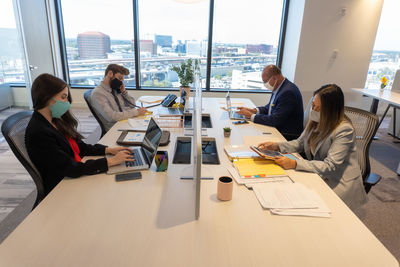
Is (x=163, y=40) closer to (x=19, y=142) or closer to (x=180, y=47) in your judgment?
(x=180, y=47)

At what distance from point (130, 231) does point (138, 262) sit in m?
0.17

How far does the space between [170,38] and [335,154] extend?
4.12 metres

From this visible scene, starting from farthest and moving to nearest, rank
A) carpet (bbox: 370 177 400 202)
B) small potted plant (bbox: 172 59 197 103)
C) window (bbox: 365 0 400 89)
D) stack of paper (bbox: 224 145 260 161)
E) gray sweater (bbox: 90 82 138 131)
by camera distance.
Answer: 1. window (bbox: 365 0 400 89)
2. small potted plant (bbox: 172 59 197 103)
3. carpet (bbox: 370 177 400 202)
4. gray sweater (bbox: 90 82 138 131)
5. stack of paper (bbox: 224 145 260 161)

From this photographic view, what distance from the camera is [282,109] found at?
2639 mm

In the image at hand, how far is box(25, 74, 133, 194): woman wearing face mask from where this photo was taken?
4.67 ft

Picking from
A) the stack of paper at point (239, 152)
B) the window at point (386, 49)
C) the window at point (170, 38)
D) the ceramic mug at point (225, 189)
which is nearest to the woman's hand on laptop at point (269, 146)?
the stack of paper at point (239, 152)

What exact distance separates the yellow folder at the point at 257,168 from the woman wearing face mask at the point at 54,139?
2.21 feet

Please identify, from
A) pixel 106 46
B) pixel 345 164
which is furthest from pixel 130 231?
pixel 106 46

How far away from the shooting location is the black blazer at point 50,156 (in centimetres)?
141

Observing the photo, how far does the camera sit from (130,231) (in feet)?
3.55

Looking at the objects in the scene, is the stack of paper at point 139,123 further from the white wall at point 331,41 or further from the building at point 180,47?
the white wall at point 331,41

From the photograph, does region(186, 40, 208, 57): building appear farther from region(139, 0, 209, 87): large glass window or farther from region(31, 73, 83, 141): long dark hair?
region(31, 73, 83, 141): long dark hair

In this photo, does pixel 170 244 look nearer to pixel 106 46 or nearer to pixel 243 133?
pixel 243 133

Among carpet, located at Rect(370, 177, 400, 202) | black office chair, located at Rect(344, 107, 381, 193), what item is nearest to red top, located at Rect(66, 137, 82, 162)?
black office chair, located at Rect(344, 107, 381, 193)
